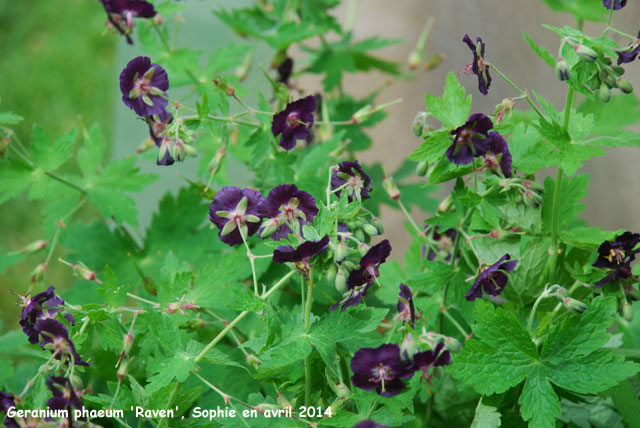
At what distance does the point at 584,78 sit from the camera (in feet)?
2.91

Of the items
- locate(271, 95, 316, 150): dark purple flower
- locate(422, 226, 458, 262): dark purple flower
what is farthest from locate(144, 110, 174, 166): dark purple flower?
locate(422, 226, 458, 262): dark purple flower

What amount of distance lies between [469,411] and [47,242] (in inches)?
35.4

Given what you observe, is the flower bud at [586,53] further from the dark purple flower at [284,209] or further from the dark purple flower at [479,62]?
the dark purple flower at [284,209]

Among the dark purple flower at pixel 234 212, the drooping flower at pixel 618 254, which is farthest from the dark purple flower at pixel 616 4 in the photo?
the dark purple flower at pixel 234 212

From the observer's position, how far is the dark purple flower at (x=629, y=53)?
0.85 metres

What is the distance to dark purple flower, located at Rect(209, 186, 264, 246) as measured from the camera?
920mm

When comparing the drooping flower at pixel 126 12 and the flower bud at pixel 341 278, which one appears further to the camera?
the drooping flower at pixel 126 12

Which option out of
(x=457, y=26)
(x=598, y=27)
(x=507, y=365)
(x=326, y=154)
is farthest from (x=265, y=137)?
(x=457, y=26)

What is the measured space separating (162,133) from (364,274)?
38 cm

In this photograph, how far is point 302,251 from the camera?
0.81m

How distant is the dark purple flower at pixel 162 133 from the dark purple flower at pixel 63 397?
330mm

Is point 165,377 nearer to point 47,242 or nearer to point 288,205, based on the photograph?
point 288,205

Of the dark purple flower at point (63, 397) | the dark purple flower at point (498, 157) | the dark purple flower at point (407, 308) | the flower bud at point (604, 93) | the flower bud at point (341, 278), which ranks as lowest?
the dark purple flower at point (63, 397)

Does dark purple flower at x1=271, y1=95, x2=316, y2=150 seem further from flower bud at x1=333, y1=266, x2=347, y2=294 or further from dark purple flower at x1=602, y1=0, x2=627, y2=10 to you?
dark purple flower at x1=602, y1=0, x2=627, y2=10
